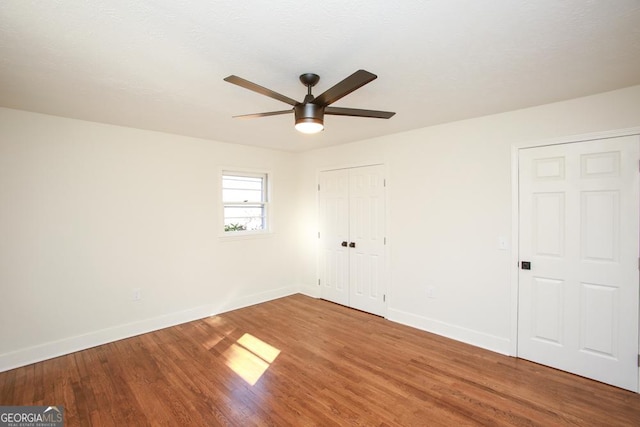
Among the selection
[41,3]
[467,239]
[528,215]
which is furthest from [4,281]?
[528,215]

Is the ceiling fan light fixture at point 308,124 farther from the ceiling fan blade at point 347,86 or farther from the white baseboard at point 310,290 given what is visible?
the white baseboard at point 310,290

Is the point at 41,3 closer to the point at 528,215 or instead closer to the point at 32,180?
the point at 32,180

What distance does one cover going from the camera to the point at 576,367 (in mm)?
2662

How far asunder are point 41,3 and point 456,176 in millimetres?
3558

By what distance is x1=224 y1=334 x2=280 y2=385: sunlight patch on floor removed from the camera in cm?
267

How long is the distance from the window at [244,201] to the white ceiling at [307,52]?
1.69 metres

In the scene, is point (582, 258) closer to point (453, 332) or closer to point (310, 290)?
point (453, 332)

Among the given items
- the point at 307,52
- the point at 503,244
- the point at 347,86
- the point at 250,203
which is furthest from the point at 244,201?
the point at 503,244

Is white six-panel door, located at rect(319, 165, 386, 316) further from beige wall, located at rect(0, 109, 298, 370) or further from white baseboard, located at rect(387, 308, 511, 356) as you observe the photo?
beige wall, located at rect(0, 109, 298, 370)

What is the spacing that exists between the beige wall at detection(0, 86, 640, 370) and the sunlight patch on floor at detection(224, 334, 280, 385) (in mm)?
1148

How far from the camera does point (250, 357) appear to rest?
295 centimetres

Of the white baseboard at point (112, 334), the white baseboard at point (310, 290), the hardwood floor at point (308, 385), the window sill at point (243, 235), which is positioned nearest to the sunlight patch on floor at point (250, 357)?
the hardwood floor at point (308, 385)

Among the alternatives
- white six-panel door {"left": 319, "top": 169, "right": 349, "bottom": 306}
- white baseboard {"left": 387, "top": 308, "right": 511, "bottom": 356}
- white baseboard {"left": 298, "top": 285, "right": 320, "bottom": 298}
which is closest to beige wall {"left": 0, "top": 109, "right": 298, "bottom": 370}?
white baseboard {"left": 298, "top": 285, "right": 320, "bottom": 298}

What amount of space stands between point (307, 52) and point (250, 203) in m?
3.14
